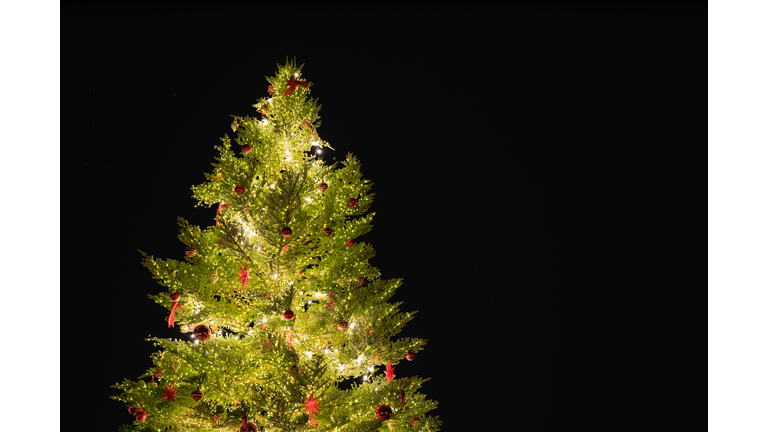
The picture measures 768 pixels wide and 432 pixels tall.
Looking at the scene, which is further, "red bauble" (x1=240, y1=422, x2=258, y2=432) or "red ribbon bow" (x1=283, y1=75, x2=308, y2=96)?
"red ribbon bow" (x1=283, y1=75, x2=308, y2=96)

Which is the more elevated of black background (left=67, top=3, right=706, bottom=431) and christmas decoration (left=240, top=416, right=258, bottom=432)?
black background (left=67, top=3, right=706, bottom=431)

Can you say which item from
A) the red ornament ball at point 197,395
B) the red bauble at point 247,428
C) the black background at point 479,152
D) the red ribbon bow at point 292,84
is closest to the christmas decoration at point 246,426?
the red bauble at point 247,428

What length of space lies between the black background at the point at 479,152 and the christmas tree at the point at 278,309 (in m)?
1.62

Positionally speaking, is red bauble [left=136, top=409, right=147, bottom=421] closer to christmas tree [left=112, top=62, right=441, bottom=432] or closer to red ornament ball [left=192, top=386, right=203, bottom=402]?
christmas tree [left=112, top=62, right=441, bottom=432]

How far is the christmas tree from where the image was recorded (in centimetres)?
249

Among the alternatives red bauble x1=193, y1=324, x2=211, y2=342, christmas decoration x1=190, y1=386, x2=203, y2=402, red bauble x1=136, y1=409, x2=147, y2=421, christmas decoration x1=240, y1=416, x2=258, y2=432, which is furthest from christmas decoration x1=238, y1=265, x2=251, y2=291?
red bauble x1=136, y1=409, x2=147, y2=421

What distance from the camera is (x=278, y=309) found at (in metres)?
2.52

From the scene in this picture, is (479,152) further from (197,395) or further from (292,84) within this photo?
(197,395)

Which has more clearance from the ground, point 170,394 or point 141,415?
point 170,394

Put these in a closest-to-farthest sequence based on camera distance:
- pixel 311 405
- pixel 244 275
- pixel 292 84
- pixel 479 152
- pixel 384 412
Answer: pixel 311 405, pixel 384 412, pixel 244 275, pixel 292 84, pixel 479 152

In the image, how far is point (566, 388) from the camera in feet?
14.6

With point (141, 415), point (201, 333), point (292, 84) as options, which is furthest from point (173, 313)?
point (292, 84)

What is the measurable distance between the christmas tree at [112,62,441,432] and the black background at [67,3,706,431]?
5.33 feet

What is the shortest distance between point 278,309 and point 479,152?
2.76 m
